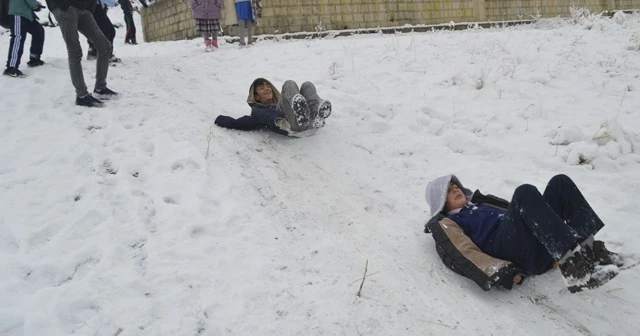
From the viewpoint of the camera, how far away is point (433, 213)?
318cm

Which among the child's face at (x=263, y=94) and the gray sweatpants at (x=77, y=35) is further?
the child's face at (x=263, y=94)

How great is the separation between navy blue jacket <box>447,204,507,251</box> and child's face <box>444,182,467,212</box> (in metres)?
0.06

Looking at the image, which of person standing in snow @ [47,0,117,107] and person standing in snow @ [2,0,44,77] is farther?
person standing in snow @ [2,0,44,77]

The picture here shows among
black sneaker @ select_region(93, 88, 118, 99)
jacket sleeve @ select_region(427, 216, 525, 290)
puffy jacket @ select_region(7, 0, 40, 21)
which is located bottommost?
jacket sleeve @ select_region(427, 216, 525, 290)

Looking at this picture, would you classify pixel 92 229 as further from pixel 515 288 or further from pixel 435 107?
pixel 435 107

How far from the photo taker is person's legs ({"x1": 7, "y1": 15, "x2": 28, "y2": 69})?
19.0ft

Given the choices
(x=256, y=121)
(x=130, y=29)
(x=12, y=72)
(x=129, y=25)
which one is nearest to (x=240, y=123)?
(x=256, y=121)

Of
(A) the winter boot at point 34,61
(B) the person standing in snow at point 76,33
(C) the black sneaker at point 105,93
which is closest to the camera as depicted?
(B) the person standing in snow at point 76,33

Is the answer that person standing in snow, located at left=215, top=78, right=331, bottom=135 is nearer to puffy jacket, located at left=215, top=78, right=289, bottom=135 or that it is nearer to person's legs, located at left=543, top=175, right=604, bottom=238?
puffy jacket, located at left=215, top=78, right=289, bottom=135

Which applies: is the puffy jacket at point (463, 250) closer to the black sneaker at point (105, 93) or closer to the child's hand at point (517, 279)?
the child's hand at point (517, 279)

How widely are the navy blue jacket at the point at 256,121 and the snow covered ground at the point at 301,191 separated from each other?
0.36 feet

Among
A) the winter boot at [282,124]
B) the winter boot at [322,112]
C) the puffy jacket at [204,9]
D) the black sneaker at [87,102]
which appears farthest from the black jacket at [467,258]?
the puffy jacket at [204,9]

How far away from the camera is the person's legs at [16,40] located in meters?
5.79

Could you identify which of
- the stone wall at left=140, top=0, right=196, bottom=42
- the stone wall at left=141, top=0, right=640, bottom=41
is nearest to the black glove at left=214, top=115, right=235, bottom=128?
the stone wall at left=141, top=0, right=640, bottom=41
